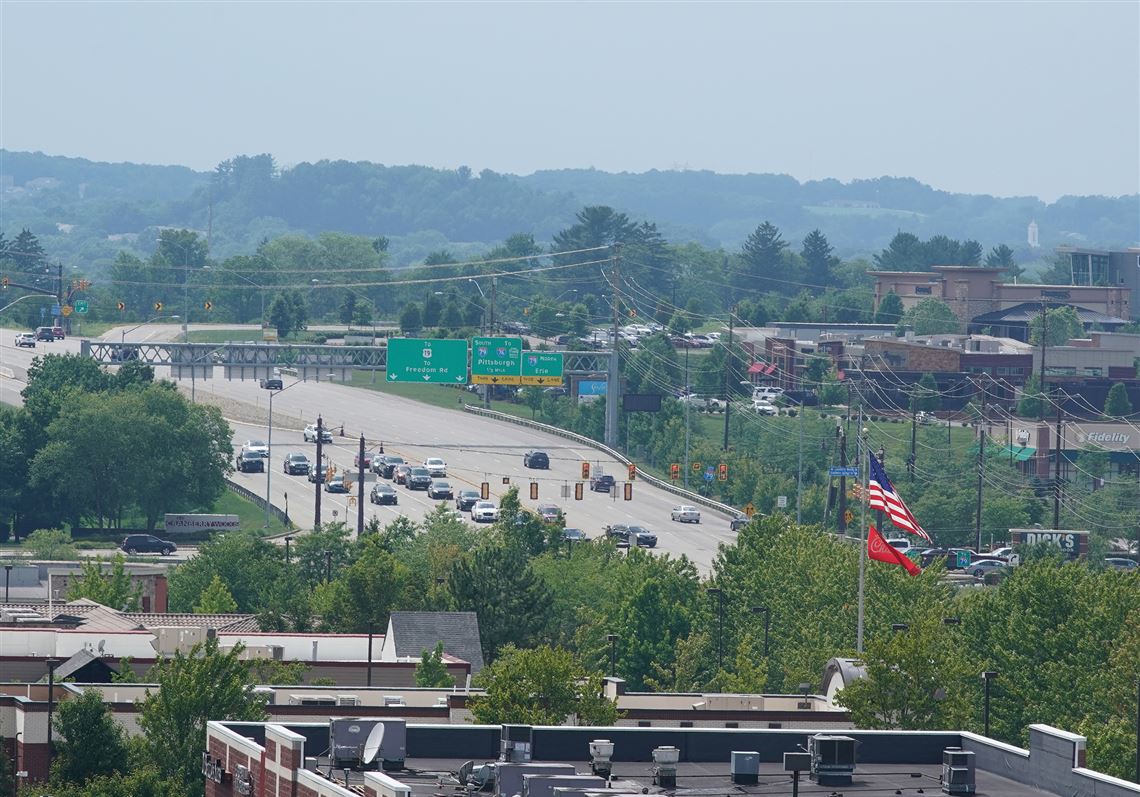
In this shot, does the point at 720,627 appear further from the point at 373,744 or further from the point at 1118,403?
the point at 1118,403

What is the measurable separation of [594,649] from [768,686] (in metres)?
11.3

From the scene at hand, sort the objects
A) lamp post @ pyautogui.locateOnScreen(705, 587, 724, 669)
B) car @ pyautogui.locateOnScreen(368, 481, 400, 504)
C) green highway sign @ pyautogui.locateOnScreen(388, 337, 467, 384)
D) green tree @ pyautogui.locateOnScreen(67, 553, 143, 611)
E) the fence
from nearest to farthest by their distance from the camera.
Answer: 1. lamp post @ pyautogui.locateOnScreen(705, 587, 724, 669)
2. green tree @ pyautogui.locateOnScreen(67, 553, 143, 611)
3. car @ pyautogui.locateOnScreen(368, 481, 400, 504)
4. green highway sign @ pyautogui.locateOnScreen(388, 337, 467, 384)
5. the fence

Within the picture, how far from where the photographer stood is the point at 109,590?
97625mm

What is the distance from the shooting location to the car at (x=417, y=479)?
157 meters

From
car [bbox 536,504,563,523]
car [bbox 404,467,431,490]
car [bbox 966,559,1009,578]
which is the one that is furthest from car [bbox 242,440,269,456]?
car [bbox 966,559,1009,578]

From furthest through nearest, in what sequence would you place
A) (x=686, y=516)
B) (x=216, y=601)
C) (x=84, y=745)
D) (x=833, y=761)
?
(x=686, y=516)
(x=216, y=601)
(x=84, y=745)
(x=833, y=761)

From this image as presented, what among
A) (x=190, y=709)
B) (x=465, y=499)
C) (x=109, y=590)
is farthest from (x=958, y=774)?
(x=465, y=499)

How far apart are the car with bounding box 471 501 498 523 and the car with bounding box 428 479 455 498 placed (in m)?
9.08

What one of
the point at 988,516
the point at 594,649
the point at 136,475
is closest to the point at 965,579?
the point at 988,516

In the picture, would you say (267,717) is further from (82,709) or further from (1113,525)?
(1113,525)

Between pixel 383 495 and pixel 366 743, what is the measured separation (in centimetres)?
11093

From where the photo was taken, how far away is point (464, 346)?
497 ft

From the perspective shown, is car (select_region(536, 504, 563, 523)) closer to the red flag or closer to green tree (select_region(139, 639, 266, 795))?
the red flag

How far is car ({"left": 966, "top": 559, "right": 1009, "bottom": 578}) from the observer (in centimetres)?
12862
